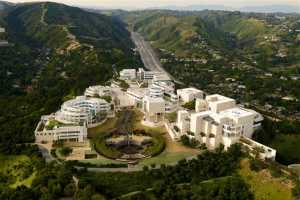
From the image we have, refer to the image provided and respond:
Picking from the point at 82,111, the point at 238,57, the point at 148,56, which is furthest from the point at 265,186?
the point at 238,57

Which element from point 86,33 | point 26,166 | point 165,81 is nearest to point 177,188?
point 26,166

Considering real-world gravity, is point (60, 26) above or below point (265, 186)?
above

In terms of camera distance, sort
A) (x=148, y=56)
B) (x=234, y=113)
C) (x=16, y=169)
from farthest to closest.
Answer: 1. (x=148, y=56)
2. (x=234, y=113)
3. (x=16, y=169)

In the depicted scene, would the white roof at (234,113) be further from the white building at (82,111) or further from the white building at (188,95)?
the white building at (82,111)

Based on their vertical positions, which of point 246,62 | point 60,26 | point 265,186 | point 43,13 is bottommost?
point 246,62

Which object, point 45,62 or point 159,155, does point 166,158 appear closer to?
point 159,155

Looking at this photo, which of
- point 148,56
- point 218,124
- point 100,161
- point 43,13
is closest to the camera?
point 100,161
